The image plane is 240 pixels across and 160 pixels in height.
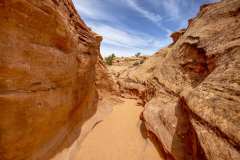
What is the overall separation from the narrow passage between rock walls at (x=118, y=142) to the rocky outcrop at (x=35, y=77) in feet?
2.83

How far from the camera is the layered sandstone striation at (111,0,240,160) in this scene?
2654mm

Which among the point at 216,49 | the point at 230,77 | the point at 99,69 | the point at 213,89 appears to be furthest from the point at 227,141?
the point at 99,69

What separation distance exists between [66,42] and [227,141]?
194 inches

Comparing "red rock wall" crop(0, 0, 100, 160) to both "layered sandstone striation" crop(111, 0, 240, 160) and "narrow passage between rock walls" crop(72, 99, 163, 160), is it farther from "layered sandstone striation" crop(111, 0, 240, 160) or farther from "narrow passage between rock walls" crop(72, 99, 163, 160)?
"layered sandstone striation" crop(111, 0, 240, 160)

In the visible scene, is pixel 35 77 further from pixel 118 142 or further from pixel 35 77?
pixel 118 142

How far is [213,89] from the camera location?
3543mm

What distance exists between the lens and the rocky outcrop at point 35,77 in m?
2.54

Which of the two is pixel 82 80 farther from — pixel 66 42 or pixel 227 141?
pixel 227 141

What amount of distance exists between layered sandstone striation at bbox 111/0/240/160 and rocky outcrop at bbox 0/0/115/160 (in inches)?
145

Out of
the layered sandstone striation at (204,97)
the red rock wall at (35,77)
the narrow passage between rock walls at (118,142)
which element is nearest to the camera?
the red rock wall at (35,77)

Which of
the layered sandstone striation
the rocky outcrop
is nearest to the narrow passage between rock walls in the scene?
the layered sandstone striation

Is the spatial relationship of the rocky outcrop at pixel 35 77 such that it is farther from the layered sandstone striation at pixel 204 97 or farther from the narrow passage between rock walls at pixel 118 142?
the layered sandstone striation at pixel 204 97

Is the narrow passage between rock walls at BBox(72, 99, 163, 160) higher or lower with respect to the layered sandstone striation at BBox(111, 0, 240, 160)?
lower

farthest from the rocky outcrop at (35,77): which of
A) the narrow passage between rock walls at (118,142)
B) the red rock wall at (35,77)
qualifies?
the narrow passage between rock walls at (118,142)
